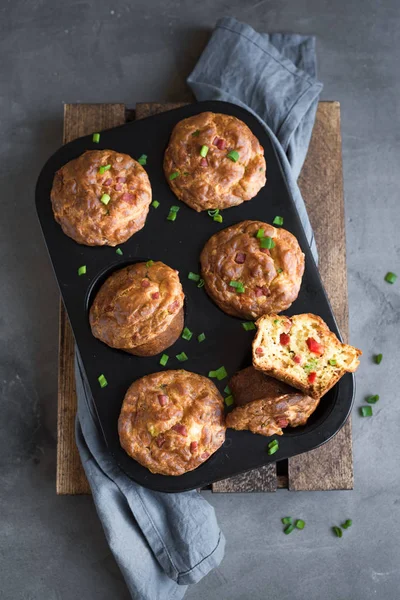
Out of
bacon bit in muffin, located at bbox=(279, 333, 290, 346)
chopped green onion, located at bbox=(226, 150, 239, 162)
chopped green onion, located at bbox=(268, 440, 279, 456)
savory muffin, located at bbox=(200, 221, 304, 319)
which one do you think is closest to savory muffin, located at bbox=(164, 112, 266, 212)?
chopped green onion, located at bbox=(226, 150, 239, 162)

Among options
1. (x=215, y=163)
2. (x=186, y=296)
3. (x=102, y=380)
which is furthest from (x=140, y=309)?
(x=215, y=163)

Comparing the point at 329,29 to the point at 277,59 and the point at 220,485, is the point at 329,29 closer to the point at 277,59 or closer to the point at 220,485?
the point at 277,59

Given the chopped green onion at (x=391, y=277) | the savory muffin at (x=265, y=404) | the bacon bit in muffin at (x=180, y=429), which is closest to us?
the savory muffin at (x=265, y=404)

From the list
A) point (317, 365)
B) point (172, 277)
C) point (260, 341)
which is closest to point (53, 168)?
point (172, 277)

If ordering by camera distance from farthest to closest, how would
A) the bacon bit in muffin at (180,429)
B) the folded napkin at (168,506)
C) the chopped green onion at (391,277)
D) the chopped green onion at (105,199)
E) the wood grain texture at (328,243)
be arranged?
the chopped green onion at (391,277) < the wood grain texture at (328,243) < the folded napkin at (168,506) < the chopped green onion at (105,199) < the bacon bit in muffin at (180,429)

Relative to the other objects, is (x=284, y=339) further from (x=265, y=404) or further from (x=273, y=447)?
(x=273, y=447)

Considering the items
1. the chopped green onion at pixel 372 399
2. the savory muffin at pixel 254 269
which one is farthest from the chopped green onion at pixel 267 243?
the chopped green onion at pixel 372 399

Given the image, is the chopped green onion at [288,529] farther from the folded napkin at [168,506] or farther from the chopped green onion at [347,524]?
the folded napkin at [168,506]
